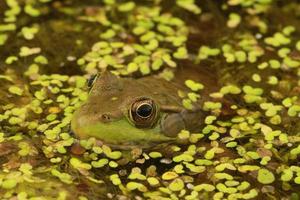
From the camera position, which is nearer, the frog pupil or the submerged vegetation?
the submerged vegetation

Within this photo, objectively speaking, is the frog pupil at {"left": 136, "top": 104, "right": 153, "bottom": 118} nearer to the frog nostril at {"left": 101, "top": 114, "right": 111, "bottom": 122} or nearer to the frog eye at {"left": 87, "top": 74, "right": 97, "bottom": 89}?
the frog nostril at {"left": 101, "top": 114, "right": 111, "bottom": 122}

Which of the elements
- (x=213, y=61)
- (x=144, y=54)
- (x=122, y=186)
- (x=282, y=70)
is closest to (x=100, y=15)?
(x=144, y=54)

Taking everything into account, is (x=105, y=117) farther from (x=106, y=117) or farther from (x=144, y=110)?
(x=144, y=110)

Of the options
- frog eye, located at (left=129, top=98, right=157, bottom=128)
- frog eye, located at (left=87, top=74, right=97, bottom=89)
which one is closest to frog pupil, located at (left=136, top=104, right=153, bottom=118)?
frog eye, located at (left=129, top=98, right=157, bottom=128)

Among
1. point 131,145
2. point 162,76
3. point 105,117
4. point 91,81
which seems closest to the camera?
→ point 105,117

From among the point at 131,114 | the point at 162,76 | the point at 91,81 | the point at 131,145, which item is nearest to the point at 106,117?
the point at 131,114

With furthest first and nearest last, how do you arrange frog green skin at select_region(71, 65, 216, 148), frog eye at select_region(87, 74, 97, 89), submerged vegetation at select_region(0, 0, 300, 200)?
frog eye at select_region(87, 74, 97, 89), frog green skin at select_region(71, 65, 216, 148), submerged vegetation at select_region(0, 0, 300, 200)

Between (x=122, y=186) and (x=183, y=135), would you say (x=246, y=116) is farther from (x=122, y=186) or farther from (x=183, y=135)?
(x=122, y=186)
